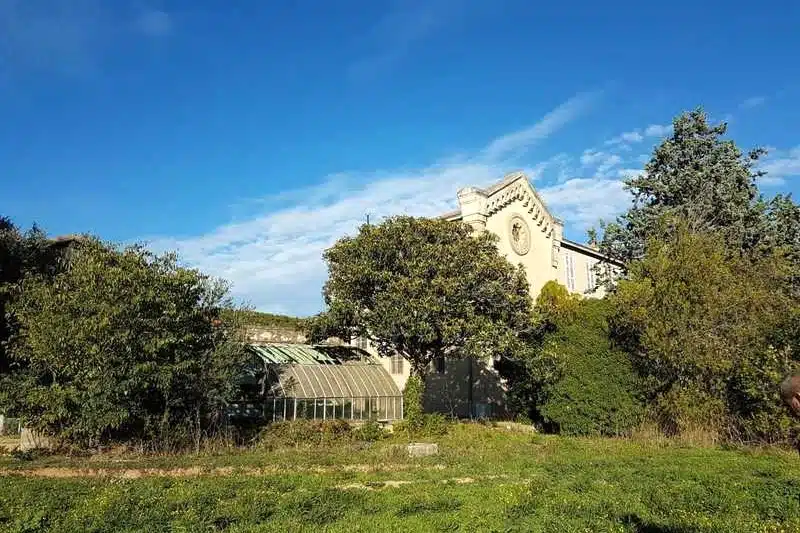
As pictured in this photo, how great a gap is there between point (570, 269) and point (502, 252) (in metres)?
9.42

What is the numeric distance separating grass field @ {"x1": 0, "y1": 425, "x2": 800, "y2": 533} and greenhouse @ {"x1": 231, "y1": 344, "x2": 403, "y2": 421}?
838 centimetres

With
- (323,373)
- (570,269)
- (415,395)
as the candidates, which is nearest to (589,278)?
(570,269)

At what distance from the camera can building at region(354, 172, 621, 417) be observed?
111 feet

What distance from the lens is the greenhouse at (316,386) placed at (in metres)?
26.2

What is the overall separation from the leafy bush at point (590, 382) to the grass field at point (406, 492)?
18.9 feet

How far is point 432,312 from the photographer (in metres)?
24.5

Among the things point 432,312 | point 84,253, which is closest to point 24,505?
point 84,253

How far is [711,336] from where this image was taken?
21.0 metres

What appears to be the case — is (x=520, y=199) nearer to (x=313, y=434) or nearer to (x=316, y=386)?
(x=316, y=386)

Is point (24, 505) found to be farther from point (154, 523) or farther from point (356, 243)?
point (356, 243)

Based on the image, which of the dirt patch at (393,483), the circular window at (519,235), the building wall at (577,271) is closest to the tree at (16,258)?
the dirt patch at (393,483)

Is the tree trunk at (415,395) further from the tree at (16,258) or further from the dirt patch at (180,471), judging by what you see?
the tree at (16,258)

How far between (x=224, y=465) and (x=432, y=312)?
11.2 m

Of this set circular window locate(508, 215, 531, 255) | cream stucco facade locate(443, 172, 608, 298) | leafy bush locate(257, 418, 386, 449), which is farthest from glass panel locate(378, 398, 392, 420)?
circular window locate(508, 215, 531, 255)
